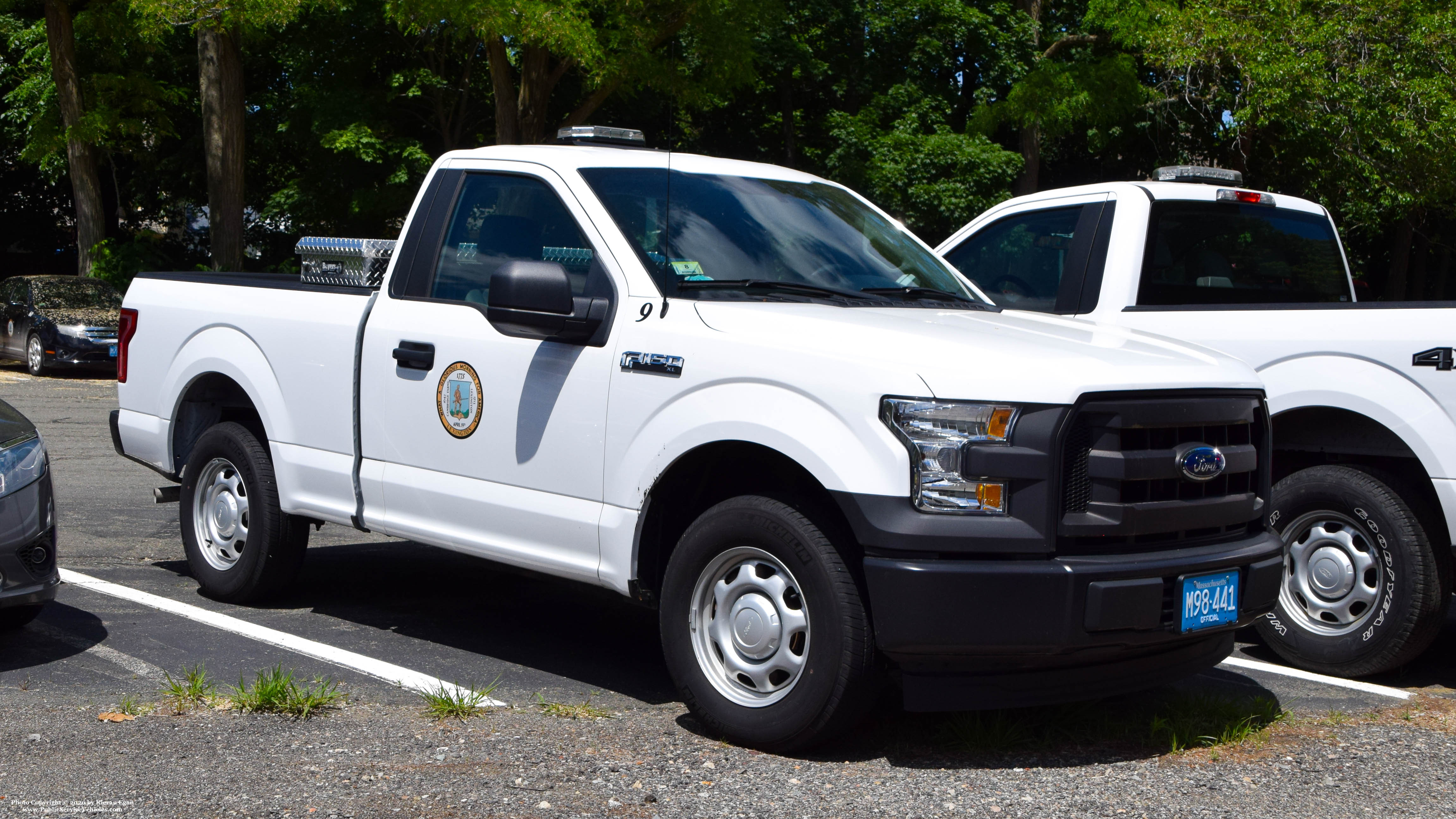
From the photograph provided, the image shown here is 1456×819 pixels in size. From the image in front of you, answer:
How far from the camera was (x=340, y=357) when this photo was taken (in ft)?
20.0

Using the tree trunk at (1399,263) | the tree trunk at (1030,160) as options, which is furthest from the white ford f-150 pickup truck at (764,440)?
the tree trunk at (1399,263)

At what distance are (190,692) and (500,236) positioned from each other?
2.08 m

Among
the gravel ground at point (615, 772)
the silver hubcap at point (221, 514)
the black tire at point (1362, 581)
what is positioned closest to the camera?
the gravel ground at point (615, 772)

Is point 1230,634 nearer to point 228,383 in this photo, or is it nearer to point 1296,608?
point 1296,608

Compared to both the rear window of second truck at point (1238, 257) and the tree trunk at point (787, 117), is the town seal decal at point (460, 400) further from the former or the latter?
the tree trunk at point (787, 117)

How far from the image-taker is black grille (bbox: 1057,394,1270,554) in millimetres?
4305

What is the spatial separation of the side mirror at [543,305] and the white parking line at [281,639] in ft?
4.31

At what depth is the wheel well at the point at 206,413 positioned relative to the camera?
6.93 metres

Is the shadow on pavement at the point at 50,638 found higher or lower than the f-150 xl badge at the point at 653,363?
lower

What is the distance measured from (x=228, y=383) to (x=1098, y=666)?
441 centimetres

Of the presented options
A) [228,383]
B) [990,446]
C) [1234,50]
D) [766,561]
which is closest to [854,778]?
[766,561]

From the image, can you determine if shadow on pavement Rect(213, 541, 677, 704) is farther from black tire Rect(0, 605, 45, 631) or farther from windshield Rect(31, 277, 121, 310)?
windshield Rect(31, 277, 121, 310)

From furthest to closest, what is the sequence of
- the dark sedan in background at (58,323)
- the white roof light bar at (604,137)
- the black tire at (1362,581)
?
the dark sedan in background at (58,323) < the white roof light bar at (604,137) < the black tire at (1362,581)

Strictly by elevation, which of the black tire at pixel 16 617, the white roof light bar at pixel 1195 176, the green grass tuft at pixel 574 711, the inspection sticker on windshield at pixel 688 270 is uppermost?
the white roof light bar at pixel 1195 176
